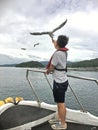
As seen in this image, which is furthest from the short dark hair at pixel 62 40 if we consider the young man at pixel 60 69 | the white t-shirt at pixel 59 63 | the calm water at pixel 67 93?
the calm water at pixel 67 93

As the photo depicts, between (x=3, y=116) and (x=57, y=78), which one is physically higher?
(x=57, y=78)

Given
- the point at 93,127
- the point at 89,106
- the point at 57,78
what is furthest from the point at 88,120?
the point at 89,106

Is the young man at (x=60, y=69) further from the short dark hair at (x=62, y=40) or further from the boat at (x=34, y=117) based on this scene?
the boat at (x=34, y=117)

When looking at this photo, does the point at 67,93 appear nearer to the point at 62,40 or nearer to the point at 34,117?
the point at 34,117

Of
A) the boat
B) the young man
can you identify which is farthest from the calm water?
the young man

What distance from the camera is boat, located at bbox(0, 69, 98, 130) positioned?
7125 mm

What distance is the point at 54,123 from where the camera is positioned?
23.4ft

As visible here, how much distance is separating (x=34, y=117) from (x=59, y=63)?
1643 millimetres

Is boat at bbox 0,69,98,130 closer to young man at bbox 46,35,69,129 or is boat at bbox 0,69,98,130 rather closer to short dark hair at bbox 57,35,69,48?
young man at bbox 46,35,69,129

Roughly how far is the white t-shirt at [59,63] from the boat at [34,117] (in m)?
0.68

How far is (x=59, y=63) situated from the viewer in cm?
644

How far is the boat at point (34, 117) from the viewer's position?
23.4ft

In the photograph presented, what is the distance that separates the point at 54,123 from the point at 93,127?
0.91 metres

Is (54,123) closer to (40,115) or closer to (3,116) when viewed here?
(40,115)
